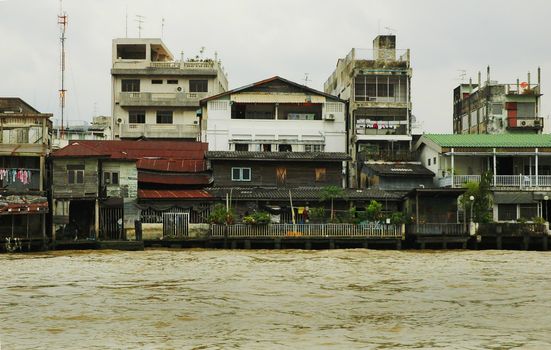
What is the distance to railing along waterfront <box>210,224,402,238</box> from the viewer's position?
43344 millimetres

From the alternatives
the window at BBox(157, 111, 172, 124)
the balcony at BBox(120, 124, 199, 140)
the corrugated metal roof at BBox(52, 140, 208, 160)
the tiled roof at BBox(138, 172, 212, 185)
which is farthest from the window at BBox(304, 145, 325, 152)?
the window at BBox(157, 111, 172, 124)

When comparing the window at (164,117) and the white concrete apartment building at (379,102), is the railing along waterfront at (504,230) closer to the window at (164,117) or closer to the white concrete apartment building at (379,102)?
the white concrete apartment building at (379,102)

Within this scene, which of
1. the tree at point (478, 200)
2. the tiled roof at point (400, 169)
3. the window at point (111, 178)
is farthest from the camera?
the tiled roof at point (400, 169)

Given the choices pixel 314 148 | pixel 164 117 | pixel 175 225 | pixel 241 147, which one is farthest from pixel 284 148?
pixel 175 225

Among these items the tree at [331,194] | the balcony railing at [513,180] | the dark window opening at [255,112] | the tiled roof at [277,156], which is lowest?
the tree at [331,194]

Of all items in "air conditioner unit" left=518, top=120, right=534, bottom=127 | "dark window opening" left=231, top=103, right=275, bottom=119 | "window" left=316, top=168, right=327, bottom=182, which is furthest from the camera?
"air conditioner unit" left=518, top=120, right=534, bottom=127

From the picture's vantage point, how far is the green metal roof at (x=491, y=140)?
51344mm

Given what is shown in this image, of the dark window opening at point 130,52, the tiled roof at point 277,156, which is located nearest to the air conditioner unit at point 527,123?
the tiled roof at point 277,156

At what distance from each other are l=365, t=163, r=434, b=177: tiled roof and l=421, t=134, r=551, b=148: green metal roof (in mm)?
2237

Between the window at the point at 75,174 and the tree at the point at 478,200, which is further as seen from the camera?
the tree at the point at 478,200

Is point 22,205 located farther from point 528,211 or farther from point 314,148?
point 528,211

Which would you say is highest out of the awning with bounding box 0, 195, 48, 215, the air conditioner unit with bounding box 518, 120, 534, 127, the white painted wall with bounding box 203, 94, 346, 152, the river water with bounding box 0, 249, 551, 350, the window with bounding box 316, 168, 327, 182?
the air conditioner unit with bounding box 518, 120, 534, 127

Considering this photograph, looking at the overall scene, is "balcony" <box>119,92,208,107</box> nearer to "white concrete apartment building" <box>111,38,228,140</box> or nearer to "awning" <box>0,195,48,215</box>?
"white concrete apartment building" <box>111,38,228,140</box>

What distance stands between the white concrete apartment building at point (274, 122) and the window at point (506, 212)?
42.5 feet
